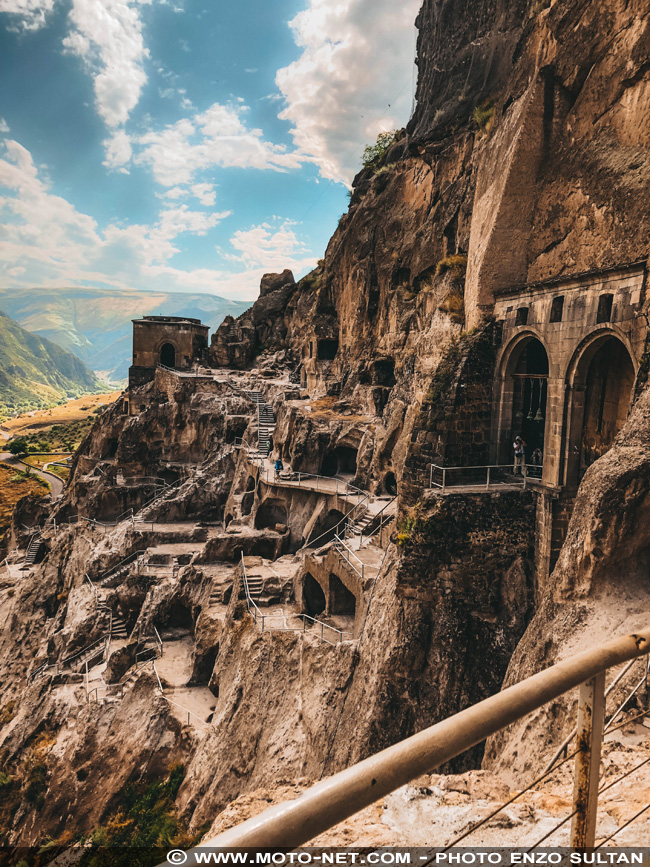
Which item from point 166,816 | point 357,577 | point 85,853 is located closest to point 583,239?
point 357,577

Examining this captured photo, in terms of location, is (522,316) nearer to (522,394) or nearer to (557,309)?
(557,309)

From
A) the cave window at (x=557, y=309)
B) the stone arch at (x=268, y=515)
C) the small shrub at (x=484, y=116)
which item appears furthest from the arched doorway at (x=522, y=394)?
the stone arch at (x=268, y=515)

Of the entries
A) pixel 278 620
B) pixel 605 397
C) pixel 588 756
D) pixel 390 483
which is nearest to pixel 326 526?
pixel 390 483

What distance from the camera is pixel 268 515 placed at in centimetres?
2511

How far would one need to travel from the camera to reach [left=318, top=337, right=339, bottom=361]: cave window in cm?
3481

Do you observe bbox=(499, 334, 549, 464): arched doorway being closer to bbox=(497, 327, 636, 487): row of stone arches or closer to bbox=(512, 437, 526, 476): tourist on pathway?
bbox=(512, 437, 526, 476): tourist on pathway

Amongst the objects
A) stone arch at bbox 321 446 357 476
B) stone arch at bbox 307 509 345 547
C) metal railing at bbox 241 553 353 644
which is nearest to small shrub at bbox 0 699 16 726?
metal railing at bbox 241 553 353 644

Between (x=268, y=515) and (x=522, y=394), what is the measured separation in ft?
47.1

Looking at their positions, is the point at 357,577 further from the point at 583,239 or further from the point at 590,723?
the point at 590,723

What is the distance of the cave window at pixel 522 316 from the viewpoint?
13461mm

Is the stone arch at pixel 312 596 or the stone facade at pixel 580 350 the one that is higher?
the stone facade at pixel 580 350

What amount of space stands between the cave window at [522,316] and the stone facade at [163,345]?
37.9m

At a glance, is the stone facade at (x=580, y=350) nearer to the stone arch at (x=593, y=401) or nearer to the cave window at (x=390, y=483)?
the stone arch at (x=593, y=401)

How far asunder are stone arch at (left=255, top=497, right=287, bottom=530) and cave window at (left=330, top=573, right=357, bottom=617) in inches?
358
